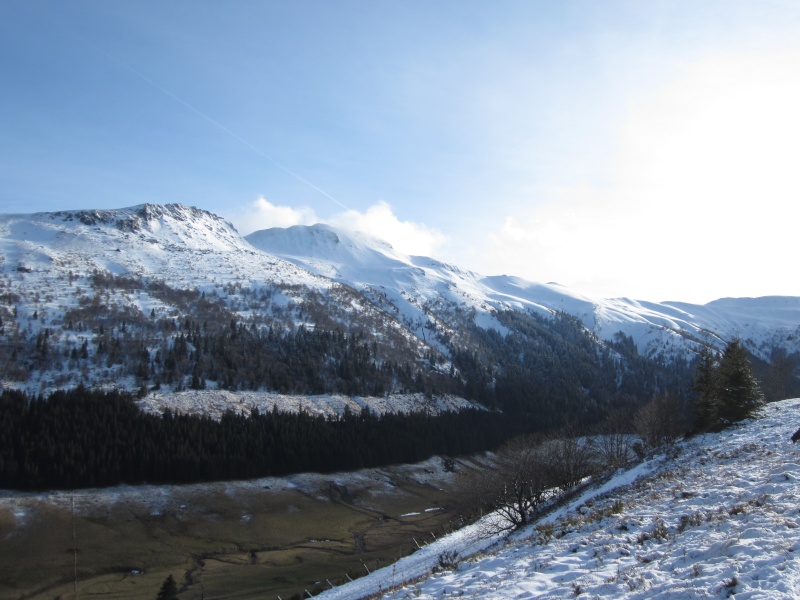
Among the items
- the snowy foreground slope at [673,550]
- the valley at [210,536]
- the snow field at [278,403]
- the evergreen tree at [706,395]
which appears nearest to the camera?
the snowy foreground slope at [673,550]

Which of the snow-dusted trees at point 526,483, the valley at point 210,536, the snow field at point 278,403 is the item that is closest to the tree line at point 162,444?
the valley at point 210,536

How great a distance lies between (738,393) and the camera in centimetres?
4822

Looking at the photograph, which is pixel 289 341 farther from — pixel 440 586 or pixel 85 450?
pixel 440 586

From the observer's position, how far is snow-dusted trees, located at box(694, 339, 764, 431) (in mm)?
47656

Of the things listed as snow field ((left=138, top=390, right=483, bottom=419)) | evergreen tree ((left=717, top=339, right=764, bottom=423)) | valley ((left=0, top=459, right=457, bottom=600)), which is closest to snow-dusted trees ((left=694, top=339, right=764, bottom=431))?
evergreen tree ((left=717, top=339, right=764, bottom=423))

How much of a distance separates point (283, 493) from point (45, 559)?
40.3m

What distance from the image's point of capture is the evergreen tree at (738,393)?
47531 millimetres

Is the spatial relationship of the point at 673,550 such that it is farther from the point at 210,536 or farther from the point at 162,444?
the point at 162,444

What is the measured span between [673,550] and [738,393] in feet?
140

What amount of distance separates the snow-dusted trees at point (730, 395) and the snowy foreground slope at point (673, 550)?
23678mm

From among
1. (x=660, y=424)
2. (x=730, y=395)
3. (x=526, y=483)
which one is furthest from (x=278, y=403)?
(x=730, y=395)

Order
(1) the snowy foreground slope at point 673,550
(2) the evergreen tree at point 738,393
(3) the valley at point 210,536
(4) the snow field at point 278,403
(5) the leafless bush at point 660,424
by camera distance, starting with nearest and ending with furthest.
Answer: (1) the snowy foreground slope at point 673,550 < (2) the evergreen tree at point 738,393 < (3) the valley at point 210,536 < (5) the leafless bush at point 660,424 < (4) the snow field at point 278,403

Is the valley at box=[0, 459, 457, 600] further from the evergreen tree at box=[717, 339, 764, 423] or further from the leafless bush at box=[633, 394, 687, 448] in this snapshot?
the evergreen tree at box=[717, 339, 764, 423]

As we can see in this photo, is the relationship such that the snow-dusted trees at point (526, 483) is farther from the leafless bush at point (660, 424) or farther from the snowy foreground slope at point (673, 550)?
the snowy foreground slope at point (673, 550)
